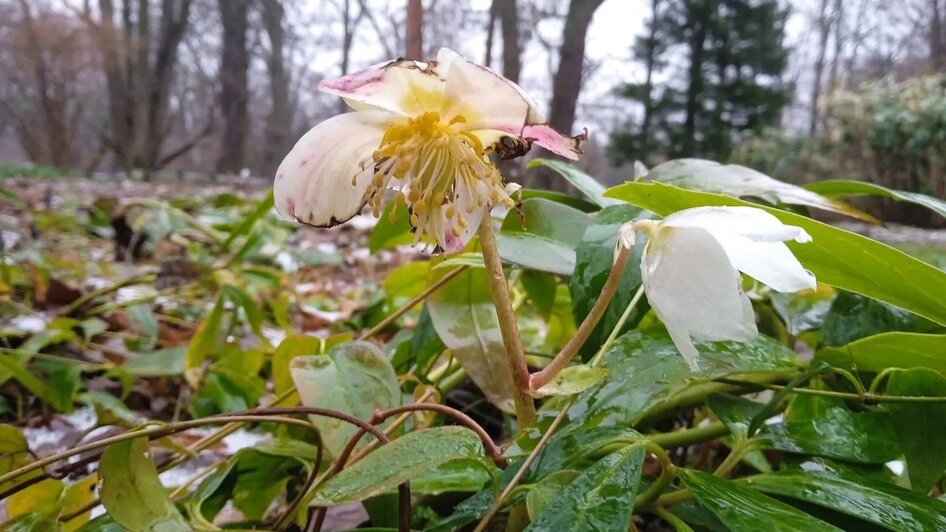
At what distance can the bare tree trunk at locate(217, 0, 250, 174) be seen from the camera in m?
6.99

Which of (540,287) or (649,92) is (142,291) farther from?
(649,92)

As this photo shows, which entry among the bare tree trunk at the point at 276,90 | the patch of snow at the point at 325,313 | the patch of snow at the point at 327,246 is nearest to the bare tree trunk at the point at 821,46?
the bare tree trunk at the point at 276,90

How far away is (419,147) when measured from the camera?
0.30 meters

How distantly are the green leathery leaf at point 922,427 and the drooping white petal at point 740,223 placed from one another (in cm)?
12

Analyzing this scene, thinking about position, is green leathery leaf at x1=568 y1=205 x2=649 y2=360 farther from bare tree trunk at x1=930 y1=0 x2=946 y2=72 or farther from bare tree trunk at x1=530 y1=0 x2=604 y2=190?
bare tree trunk at x1=930 y1=0 x2=946 y2=72

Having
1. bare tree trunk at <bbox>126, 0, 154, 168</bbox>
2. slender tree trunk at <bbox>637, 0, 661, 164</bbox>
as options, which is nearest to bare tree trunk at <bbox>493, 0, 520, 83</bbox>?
slender tree trunk at <bbox>637, 0, 661, 164</bbox>

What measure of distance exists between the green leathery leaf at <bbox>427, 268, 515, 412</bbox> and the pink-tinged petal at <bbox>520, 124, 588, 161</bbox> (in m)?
0.13

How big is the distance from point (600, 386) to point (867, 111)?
5.19 metres

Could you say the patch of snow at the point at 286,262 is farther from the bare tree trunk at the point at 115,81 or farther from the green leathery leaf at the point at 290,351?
the bare tree trunk at the point at 115,81

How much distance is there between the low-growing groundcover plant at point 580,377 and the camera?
0.24 metres

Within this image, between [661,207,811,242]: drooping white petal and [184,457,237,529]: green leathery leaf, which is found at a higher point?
[661,207,811,242]: drooping white petal

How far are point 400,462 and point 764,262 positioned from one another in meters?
0.15

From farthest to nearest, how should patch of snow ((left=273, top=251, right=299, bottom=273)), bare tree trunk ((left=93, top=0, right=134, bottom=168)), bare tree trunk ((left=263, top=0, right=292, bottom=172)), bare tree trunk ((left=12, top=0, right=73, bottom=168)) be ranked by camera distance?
bare tree trunk ((left=263, top=0, right=292, bottom=172)), bare tree trunk ((left=12, top=0, right=73, bottom=168)), bare tree trunk ((left=93, top=0, right=134, bottom=168)), patch of snow ((left=273, top=251, right=299, bottom=273))

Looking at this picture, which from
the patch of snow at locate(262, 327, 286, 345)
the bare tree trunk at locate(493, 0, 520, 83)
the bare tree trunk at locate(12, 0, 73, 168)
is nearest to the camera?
the patch of snow at locate(262, 327, 286, 345)
